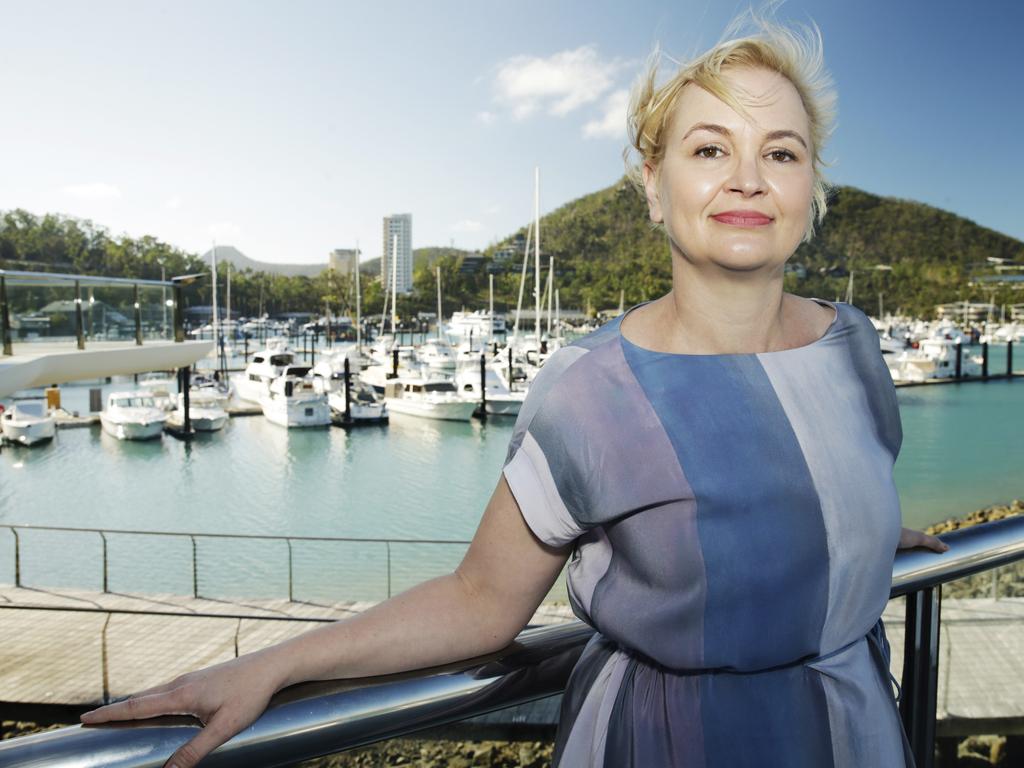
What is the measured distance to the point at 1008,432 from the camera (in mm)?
31297

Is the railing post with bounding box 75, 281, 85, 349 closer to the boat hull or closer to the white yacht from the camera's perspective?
the boat hull

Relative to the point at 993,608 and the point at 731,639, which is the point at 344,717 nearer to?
the point at 731,639

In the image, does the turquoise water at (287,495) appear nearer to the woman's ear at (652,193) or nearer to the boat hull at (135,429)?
the boat hull at (135,429)

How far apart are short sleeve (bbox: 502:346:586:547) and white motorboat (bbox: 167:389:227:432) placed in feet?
89.4

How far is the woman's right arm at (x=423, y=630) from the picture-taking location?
0.85 meters

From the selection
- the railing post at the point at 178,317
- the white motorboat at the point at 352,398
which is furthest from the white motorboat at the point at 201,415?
the railing post at the point at 178,317

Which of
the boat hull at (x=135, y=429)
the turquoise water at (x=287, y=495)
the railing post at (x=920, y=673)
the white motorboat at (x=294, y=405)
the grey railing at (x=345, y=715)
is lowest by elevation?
the turquoise water at (x=287, y=495)

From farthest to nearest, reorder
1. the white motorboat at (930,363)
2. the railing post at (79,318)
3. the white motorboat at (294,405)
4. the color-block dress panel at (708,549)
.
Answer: the white motorboat at (930,363), the white motorboat at (294,405), the railing post at (79,318), the color-block dress panel at (708,549)

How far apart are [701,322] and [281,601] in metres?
10.2

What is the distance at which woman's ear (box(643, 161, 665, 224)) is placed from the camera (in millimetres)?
1070

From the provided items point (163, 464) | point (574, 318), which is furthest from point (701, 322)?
point (574, 318)

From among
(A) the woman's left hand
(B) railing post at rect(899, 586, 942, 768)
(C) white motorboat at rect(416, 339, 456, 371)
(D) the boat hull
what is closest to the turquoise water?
(D) the boat hull

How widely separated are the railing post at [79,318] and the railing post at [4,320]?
3.94 feet

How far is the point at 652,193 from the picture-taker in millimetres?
1089
